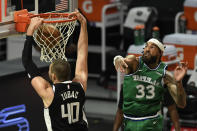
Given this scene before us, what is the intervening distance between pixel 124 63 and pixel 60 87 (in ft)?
4.75

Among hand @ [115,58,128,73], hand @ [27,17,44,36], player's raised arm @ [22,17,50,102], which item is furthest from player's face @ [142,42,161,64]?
player's raised arm @ [22,17,50,102]

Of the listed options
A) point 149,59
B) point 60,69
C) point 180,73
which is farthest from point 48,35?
point 180,73

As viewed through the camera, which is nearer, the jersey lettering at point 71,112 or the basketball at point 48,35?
the jersey lettering at point 71,112

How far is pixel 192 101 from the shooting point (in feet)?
31.2

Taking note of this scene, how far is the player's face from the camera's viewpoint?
25.9 feet

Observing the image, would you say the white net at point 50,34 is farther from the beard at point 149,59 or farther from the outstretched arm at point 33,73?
the beard at point 149,59

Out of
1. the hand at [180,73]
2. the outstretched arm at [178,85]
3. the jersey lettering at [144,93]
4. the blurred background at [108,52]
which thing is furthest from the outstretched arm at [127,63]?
the blurred background at [108,52]

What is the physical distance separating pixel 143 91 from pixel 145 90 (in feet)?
0.10

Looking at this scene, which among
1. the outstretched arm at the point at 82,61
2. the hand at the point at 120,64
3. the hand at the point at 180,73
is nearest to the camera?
the outstretched arm at the point at 82,61

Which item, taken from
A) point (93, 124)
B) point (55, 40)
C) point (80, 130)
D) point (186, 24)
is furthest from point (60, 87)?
point (186, 24)

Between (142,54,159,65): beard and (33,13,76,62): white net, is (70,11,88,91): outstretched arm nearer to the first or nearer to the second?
(33,13,76,62): white net

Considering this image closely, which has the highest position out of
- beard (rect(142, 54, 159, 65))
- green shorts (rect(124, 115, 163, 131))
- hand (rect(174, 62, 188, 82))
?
beard (rect(142, 54, 159, 65))

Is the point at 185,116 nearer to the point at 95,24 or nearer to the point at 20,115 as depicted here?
the point at 20,115

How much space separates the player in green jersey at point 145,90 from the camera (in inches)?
310
